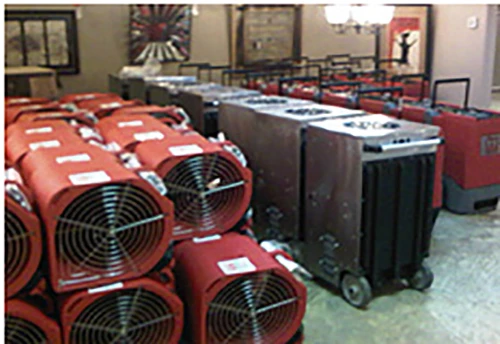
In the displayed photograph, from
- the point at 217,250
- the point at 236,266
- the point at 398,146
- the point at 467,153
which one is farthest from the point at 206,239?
the point at 467,153

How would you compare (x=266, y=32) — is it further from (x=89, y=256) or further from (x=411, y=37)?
(x=89, y=256)

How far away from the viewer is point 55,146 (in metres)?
2.37

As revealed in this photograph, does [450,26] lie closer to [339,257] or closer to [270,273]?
[339,257]

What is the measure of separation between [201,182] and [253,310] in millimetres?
530

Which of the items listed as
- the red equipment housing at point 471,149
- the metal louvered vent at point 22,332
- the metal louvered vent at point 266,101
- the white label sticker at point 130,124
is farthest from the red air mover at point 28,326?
the red equipment housing at point 471,149

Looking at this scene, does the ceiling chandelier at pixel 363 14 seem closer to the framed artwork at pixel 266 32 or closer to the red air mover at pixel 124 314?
the framed artwork at pixel 266 32

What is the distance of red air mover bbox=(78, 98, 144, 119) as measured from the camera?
371 centimetres

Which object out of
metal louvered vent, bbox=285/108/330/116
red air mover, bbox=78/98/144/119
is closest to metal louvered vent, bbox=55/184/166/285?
metal louvered vent, bbox=285/108/330/116

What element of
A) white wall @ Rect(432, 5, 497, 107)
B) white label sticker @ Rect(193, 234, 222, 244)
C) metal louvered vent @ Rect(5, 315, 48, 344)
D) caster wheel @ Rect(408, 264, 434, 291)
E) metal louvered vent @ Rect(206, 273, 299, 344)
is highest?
white wall @ Rect(432, 5, 497, 107)

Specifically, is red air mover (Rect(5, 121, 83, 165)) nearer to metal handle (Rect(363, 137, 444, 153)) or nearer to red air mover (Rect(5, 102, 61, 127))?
red air mover (Rect(5, 102, 61, 127))

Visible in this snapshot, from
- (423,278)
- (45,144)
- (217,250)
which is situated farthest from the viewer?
(423,278)

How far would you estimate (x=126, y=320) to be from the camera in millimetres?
1856

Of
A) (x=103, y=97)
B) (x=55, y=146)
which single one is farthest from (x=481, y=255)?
(x=103, y=97)

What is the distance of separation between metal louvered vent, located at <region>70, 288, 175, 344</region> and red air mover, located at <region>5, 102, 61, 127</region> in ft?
6.07
